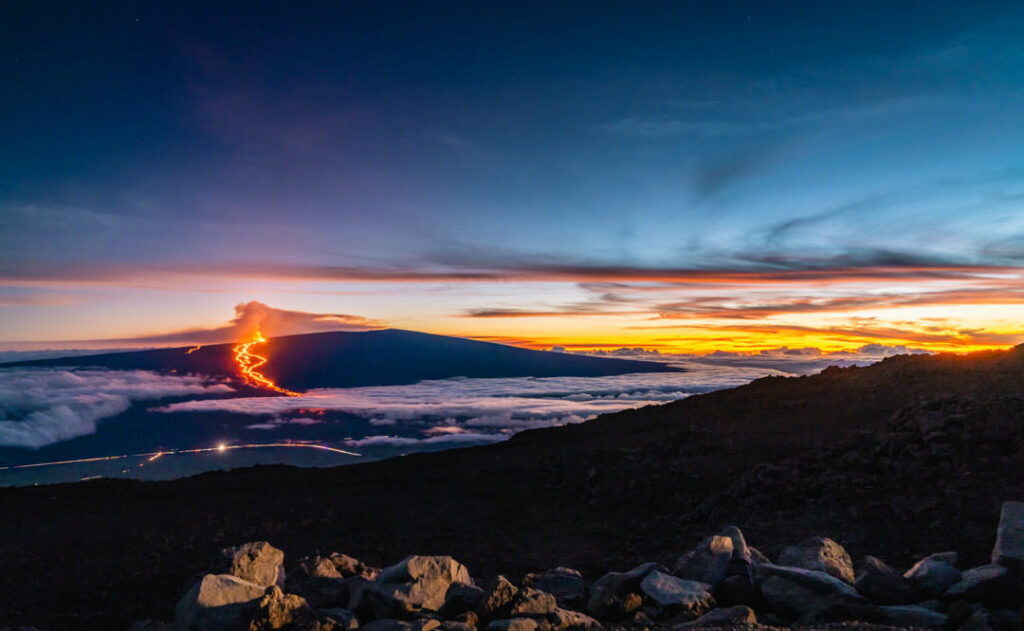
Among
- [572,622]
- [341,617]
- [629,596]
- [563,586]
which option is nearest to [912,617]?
[629,596]

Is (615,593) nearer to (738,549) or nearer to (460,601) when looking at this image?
(460,601)

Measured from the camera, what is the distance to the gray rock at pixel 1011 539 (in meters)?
7.97

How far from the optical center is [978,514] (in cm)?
→ 1116

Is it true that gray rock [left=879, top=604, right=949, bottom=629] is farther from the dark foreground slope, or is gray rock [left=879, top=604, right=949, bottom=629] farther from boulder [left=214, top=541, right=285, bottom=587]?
boulder [left=214, top=541, right=285, bottom=587]

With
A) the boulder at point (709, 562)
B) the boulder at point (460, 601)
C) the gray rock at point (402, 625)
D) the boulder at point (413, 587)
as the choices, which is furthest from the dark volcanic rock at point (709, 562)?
the gray rock at point (402, 625)

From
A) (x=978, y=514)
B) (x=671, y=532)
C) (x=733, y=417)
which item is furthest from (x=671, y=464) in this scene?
(x=978, y=514)

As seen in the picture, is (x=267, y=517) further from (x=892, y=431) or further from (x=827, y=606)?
(x=892, y=431)

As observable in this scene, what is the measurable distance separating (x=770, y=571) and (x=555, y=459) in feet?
37.6

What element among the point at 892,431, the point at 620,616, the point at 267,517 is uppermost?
the point at 892,431

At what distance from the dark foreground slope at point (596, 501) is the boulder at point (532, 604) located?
15.7ft

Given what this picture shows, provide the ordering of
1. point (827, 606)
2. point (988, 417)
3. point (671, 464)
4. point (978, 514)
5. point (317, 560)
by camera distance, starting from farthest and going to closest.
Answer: point (671, 464)
point (988, 417)
point (978, 514)
point (317, 560)
point (827, 606)

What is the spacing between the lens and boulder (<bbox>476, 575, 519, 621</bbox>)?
719 centimetres

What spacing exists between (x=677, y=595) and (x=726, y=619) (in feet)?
2.71

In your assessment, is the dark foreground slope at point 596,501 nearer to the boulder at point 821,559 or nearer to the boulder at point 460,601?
the boulder at point 821,559
